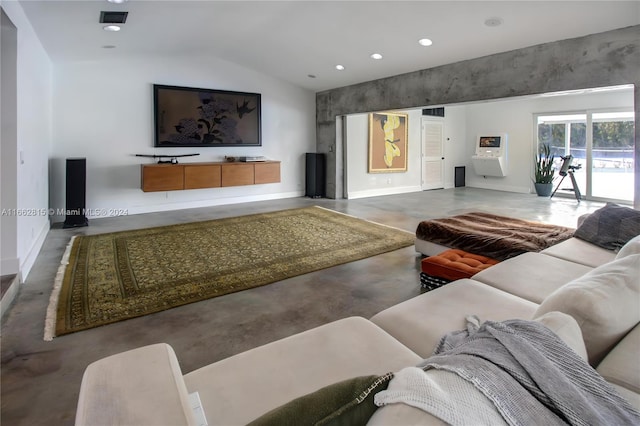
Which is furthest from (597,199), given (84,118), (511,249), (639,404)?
(84,118)

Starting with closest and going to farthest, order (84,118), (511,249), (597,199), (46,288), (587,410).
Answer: (587,410) → (511,249) → (46,288) → (84,118) → (597,199)

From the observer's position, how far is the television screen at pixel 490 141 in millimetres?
10220

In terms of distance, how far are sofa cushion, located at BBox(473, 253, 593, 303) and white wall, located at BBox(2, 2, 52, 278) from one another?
411cm

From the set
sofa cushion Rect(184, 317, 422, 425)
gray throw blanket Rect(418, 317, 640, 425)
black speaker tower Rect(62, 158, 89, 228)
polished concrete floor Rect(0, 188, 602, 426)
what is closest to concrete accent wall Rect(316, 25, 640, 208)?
polished concrete floor Rect(0, 188, 602, 426)

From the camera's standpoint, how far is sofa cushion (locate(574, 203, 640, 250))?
297cm

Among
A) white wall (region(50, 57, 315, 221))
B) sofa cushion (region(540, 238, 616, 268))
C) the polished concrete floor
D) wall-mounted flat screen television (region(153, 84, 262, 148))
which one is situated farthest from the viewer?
wall-mounted flat screen television (region(153, 84, 262, 148))

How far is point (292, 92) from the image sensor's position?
28.2 ft

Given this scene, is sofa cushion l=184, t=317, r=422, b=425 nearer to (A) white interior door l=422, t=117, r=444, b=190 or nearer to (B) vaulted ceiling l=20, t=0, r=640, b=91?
(B) vaulted ceiling l=20, t=0, r=640, b=91

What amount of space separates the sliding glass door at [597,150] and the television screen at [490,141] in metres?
1.29

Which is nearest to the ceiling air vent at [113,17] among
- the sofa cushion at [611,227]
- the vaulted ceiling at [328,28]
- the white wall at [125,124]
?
the vaulted ceiling at [328,28]

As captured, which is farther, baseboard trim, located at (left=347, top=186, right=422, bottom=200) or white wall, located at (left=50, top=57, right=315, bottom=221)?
baseboard trim, located at (left=347, top=186, right=422, bottom=200)

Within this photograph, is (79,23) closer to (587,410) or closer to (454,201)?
(587,410)

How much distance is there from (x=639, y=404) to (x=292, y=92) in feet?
27.6

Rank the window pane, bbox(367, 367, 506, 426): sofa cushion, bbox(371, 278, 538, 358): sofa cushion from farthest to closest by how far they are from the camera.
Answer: the window pane
bbox(371, 278, 538, 358): sofa cushion
bbox(367, 367, 506, 426): sofa cushion
